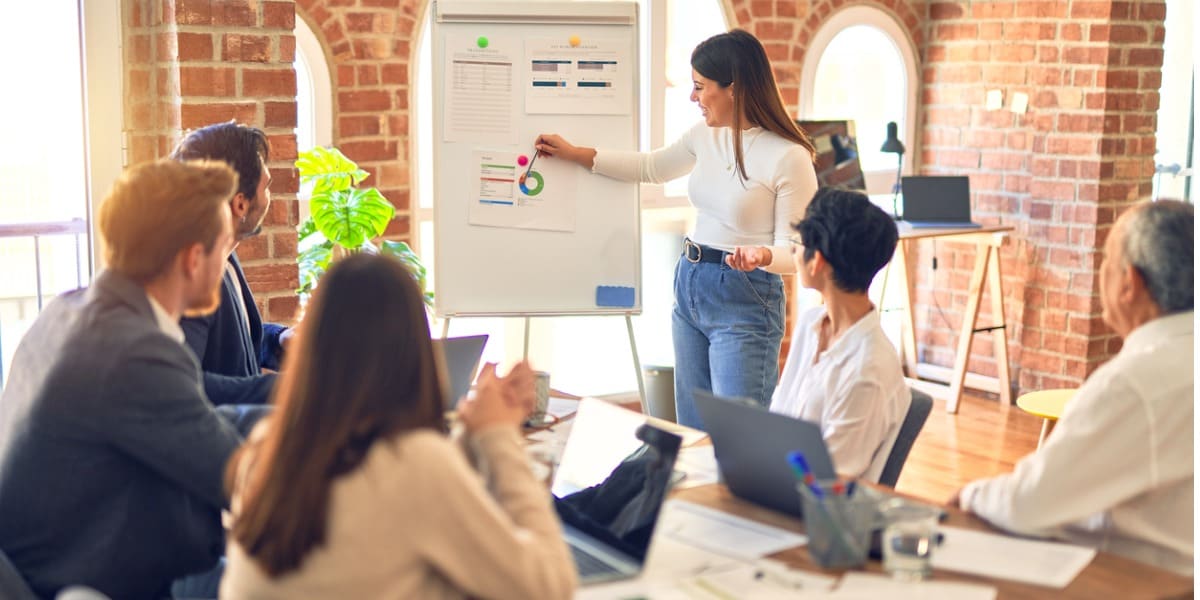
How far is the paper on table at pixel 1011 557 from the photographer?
1.74 metres

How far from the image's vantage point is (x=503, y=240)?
12.2ft

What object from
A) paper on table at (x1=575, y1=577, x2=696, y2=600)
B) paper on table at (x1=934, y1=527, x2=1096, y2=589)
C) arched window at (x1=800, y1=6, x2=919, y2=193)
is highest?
arched window at (x1=800, y1=6, x2=919, y2=193)

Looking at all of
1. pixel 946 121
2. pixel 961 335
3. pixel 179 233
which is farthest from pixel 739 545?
pixel 946 121

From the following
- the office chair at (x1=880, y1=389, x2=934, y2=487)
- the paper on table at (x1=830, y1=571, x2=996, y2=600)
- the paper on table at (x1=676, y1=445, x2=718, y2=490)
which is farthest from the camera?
the office chair at (x1=880, y1=389, x2=934, y2=487)

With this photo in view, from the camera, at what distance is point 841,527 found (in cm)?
176

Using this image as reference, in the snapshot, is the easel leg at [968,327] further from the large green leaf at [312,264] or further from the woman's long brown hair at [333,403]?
the woman's long brown hair at [333,403]

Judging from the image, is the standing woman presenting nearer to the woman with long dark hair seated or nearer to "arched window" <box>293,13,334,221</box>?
"arched window" <box>293,13,334,221</box>

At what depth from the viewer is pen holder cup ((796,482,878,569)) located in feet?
5.79

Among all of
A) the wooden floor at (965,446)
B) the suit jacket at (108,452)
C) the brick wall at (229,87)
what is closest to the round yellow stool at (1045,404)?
the wooden floor at (965,446)

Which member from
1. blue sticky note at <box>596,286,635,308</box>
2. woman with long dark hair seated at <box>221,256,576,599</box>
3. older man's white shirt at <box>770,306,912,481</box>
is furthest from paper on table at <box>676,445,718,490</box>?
blue sticky note at <box>596,286,635,308</box>

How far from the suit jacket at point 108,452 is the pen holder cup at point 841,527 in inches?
33.7

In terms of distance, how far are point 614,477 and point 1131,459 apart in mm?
773

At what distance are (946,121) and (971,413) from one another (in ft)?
4.64

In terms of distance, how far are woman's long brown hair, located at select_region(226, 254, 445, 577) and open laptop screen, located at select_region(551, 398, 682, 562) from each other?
0.50 metres
